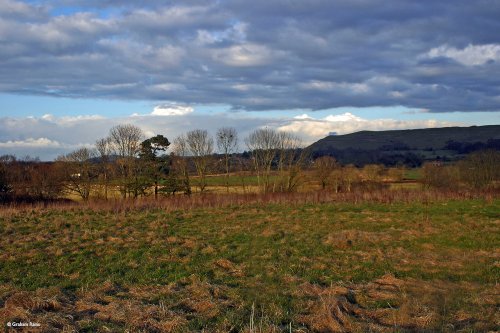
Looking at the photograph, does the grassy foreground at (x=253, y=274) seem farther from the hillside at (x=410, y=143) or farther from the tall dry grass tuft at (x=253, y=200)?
the hillside at (x=410, y=143)

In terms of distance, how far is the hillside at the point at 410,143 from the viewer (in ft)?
384

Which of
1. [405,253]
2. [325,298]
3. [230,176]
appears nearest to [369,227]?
[405,253]

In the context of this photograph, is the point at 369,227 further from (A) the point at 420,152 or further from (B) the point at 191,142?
(A) the point at 420,152

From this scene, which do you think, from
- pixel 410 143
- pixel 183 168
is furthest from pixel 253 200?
pixel 410 143

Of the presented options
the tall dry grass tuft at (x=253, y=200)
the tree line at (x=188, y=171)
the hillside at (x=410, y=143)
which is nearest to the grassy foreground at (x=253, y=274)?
the tall dry grass tuft at (x=253, y=200)

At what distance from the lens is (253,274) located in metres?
10.8

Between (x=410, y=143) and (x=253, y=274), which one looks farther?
(x=410, y=143)

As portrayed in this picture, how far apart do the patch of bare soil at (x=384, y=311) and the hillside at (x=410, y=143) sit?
311ft

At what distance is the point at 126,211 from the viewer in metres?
25.1

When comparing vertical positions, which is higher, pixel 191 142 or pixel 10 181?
pixel 191 142

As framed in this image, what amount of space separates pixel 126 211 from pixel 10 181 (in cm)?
2450

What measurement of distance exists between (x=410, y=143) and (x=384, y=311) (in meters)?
146

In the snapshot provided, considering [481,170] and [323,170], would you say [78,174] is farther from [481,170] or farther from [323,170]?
[481,170]

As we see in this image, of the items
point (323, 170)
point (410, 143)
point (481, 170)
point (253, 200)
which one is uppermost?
point (410, 143)
